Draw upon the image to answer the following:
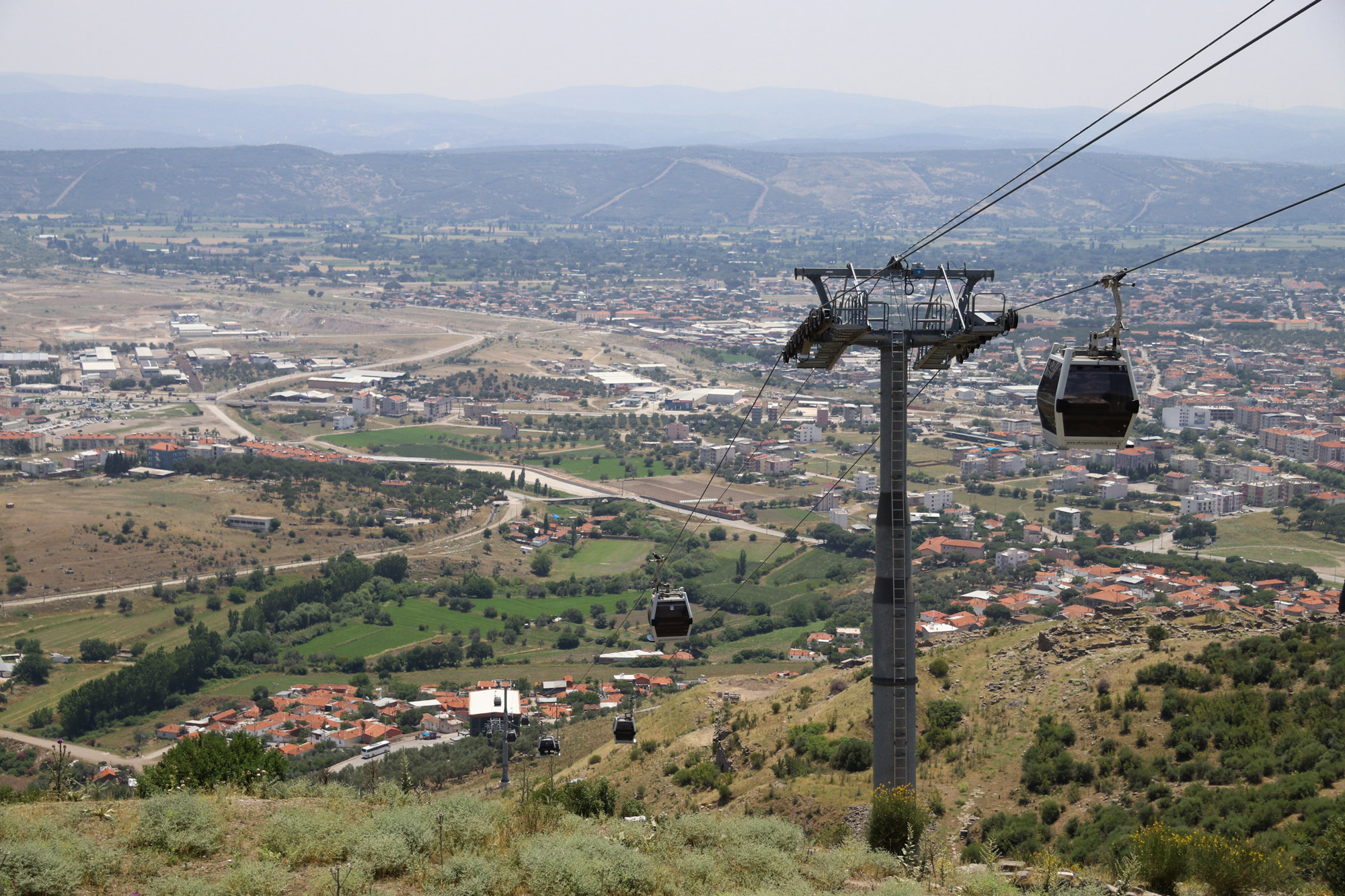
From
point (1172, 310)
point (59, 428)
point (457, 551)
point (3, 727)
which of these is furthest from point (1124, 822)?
point (1172, 310)

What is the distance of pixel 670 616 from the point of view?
35.6 ft

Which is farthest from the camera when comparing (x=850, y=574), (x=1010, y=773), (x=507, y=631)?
(x=850, y=574)

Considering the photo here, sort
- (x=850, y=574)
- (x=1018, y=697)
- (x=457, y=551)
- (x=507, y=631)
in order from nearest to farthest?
1. (x=1018, y=697)
2. (x=507, y=631)
3. (x=850, y=574)
4. (x=457, y=551)

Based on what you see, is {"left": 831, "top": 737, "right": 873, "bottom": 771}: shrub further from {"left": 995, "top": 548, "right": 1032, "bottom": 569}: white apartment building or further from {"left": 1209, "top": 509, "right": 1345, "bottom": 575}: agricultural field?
{"left": 1209, "top": 509, "right": 1345, "bottom": 575}: agricultural field

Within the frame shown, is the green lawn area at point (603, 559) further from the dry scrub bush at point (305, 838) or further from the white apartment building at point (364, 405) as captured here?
the dry scrub bush at point (305, 838)

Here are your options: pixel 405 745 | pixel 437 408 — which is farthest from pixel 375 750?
pixel 437 408

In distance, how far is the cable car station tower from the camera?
899 cm

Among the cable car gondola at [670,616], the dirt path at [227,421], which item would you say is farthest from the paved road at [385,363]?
the cable car gondola at [670,616]

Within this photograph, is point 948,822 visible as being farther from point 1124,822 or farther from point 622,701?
point 622,701

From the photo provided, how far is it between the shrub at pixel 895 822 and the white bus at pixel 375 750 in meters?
18.6

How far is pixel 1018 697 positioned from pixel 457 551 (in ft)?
109

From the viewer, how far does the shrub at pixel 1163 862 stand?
735 cm

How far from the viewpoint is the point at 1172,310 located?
10281 cm

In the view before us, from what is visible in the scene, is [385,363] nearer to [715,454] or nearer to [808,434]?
[715,454]
